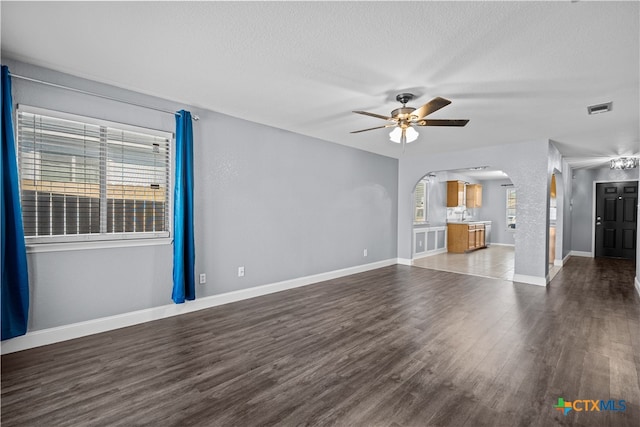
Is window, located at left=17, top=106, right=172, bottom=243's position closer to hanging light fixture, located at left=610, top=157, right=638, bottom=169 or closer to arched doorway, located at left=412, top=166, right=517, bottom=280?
arched doorway, located at left=412, top=166, right=517, bottom=280

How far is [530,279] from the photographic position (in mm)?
5277

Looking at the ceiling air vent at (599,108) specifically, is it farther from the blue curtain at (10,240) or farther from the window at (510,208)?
the window at (510,208)

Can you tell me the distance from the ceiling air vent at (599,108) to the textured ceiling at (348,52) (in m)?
0.11

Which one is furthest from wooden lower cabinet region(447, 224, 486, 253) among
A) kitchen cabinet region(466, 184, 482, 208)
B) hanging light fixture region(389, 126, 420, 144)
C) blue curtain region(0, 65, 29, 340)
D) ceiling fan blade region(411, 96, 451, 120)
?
blue curtain region(0, 65, 29, 340)

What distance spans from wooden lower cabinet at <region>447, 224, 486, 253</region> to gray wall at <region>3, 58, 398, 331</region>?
3.39m

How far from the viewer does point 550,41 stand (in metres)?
2.24

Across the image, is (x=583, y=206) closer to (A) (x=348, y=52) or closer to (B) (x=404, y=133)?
(B) (x=404, y=133)

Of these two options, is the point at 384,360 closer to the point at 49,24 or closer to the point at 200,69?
the point at 200,69

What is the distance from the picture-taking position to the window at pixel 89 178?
2.82 meters

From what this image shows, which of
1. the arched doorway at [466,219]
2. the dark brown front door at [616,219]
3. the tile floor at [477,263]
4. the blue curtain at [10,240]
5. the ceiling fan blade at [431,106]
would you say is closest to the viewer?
the blue curtain at [10,240]

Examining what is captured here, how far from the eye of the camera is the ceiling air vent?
11.5 ft

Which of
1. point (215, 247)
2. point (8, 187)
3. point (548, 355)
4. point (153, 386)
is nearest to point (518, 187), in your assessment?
point (548, 355)

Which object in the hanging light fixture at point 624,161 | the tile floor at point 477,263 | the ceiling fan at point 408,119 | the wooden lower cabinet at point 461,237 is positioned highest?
the hanging light fixture at point 624,161

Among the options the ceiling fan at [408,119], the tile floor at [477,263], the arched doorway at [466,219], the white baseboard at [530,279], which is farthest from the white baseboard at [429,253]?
the ceiling fan at [408,119]
